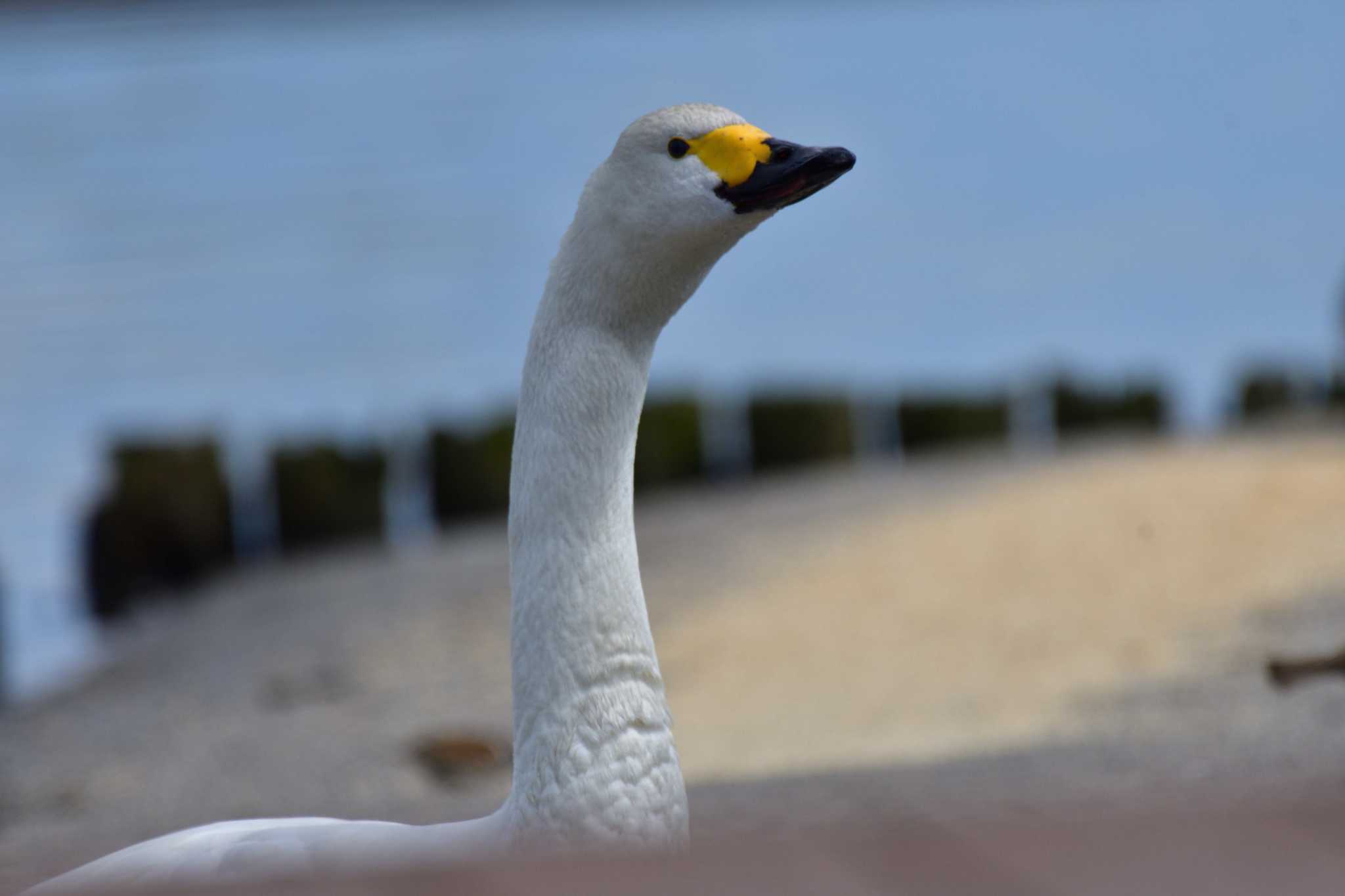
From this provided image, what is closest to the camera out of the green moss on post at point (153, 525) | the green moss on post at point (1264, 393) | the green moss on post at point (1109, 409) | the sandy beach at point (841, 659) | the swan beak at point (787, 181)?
the swan beak at point (787, 181)

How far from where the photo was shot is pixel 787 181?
2.48 metres

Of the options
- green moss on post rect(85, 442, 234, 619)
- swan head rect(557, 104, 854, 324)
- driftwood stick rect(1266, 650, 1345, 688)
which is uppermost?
swan head rect(557, 104, 854, 324)

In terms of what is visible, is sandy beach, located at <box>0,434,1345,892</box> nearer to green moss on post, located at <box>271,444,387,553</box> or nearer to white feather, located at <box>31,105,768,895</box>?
green moss on post, located at <box>271,444,387,553</box>

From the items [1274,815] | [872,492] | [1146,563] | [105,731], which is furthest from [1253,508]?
[1274,815]

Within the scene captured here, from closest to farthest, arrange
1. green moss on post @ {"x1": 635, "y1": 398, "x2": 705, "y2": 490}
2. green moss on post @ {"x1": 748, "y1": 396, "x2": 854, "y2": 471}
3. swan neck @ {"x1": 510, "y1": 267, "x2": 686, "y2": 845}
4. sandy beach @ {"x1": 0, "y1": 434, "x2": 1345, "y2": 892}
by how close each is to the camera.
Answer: swan neck @ {"x1": 510, "y1": 267, "x2": 686, "y2": 845}, sandy beach @ {"x1": 0, "y1": 434, "x2": 1345, "y2": 892}, green moss on post @ {"x1": 635, "y1": 398, "x2": 705, "y2": 490}, green moss on post @ {"x1": 748, "y1": 396, "x2": 854, "y2": 471}

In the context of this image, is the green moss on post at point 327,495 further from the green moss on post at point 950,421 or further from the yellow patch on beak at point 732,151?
the yellow patch on beak at point 732,151

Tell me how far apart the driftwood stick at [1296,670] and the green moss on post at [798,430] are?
7374 millimetres

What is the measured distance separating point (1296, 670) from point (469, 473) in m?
8.05

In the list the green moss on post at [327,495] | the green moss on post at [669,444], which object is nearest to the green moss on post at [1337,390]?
the green moss on post at [669,444]

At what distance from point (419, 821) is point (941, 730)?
2.66 m

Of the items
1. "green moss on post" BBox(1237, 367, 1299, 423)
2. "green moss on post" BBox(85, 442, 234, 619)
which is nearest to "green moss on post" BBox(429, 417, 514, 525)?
"green moss on post" BBox(85, 442, 234, 619)

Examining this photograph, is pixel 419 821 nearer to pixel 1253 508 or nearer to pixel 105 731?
pixel 105 731

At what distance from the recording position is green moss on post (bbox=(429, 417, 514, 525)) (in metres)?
12.7

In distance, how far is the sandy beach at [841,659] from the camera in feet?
18.9
